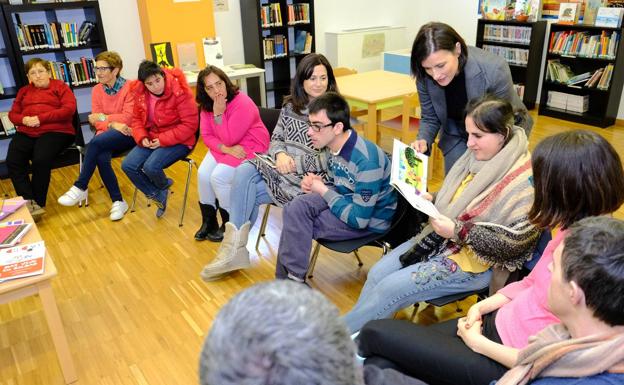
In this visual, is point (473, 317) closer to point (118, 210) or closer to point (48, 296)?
point (48, 296)

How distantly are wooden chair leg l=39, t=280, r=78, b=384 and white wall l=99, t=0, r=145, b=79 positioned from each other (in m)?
3.91

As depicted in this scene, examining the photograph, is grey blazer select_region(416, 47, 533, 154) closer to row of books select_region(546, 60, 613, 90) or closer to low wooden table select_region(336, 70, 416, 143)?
low wooden table select_region(336, 70, 416, 143)

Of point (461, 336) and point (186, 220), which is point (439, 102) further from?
point (186, 220)

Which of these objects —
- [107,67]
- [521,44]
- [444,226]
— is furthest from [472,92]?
[521,44]

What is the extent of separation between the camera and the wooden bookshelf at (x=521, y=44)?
19.9ft

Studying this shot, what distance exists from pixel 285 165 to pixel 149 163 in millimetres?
1263

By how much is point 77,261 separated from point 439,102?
2.51 m

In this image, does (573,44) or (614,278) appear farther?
(573,44)

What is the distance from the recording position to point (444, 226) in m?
1.89

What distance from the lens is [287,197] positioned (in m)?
2.86

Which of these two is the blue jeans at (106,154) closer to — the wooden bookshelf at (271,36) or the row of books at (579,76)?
the wooden bookshelf at (271,36)

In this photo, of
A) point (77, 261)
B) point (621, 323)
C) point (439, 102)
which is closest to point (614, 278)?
point (621, 323)

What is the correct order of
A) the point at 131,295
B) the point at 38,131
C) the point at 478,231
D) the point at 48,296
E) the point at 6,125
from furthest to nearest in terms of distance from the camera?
the point at 6,125
the point at 38,131
the point at 131,295
the point at 48,296
the point at 478,231

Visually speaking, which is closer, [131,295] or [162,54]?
[131,295]
